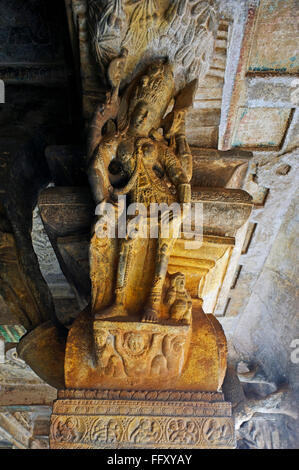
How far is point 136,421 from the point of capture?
180 cm

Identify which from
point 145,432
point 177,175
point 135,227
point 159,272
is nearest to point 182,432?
point 145,432

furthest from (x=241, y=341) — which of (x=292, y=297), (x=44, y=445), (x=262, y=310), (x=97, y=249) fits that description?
(x=97, y=249)

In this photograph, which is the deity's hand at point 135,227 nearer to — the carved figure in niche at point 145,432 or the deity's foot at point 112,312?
the deity's foot at point 112,312

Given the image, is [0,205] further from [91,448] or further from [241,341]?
[241,341]

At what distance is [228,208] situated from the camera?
2256mm

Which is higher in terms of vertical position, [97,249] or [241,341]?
[97,249]

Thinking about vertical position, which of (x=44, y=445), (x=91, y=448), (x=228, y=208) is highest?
(x=228, y=208)

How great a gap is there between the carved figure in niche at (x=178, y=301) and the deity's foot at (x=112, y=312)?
0.25 m

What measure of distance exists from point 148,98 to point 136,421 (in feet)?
5.46

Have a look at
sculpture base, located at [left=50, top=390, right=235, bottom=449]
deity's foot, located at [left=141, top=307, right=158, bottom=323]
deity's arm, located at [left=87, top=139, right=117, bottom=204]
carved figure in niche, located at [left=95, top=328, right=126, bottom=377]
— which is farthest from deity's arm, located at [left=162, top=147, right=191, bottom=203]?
sculpture base, located at [left=50, top=390, right=235, bottom=449]

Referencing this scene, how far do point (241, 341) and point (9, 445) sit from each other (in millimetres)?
3203

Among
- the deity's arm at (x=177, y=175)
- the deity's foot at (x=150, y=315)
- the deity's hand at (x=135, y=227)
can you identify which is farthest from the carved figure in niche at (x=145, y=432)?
the deity's arm at (x=177, y=175)

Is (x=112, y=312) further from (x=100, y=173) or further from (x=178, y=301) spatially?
(x=100, y=173)

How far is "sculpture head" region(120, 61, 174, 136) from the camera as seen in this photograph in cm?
204
